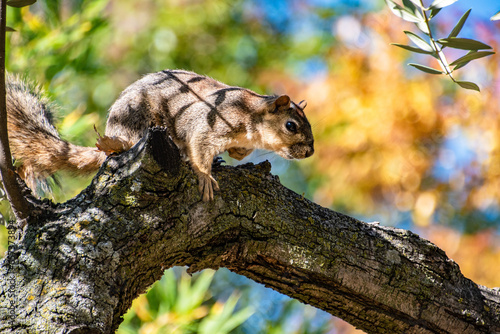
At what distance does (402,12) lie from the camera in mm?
921

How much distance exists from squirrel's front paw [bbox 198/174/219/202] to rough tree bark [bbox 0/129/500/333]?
0.09 ft

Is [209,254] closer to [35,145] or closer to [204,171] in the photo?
[204,171]

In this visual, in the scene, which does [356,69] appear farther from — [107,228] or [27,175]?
[107,228]

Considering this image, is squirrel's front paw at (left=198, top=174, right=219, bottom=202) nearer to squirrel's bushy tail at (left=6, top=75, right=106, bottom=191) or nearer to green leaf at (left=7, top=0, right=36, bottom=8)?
squirrel's bushy tail at (left=6, top=75, right=106, bottom=191)

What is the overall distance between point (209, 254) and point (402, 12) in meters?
0.97

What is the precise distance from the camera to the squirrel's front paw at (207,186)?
5.40 ft

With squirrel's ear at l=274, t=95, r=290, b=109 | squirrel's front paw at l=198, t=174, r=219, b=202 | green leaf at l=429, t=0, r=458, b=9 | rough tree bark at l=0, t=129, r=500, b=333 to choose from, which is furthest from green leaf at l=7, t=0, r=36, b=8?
squirrel's ear at l=274, t=95, r=290, b=109

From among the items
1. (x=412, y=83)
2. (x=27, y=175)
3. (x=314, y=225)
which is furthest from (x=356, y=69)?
(x=27, y=175)

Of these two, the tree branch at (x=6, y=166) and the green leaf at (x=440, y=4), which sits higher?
the green leaf at (x=440, y=4)

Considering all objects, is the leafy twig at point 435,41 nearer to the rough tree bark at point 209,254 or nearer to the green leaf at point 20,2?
the green leaf at point 20,2

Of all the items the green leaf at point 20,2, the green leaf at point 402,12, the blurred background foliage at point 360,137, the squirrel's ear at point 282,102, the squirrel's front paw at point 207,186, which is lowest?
the blurred background foliage at point 360,137

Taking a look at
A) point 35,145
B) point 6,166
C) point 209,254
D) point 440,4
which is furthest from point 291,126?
point 440,4

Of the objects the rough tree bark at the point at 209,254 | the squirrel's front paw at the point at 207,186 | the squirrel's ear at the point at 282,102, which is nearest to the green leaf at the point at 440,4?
the rough tree bark at the point at 209,254

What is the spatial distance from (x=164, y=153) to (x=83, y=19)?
2.69 meters
